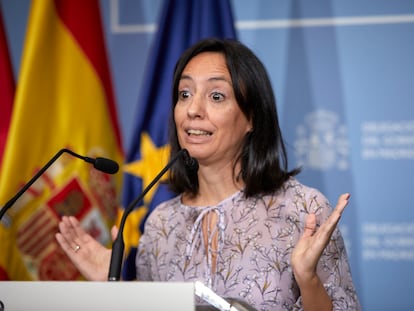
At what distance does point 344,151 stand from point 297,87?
1.28ft

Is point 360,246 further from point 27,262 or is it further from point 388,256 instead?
point 27,262

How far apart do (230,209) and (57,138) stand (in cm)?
127

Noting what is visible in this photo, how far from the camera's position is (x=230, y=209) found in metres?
2.15

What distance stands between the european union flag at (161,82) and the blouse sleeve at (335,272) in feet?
3.96

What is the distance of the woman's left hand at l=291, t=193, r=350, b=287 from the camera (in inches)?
66.1

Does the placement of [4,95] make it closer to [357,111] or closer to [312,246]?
[357,111]

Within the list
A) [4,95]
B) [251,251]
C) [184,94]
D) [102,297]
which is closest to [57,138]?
[4,95]

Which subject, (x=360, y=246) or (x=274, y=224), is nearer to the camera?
(x=274, y=224)

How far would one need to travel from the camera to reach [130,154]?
3.12 meters

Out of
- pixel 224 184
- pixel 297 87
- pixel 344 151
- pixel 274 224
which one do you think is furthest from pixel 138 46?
pixel 274 224

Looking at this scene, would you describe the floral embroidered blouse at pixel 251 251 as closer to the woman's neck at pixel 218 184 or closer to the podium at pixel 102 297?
the woman's neck at pixel 218 184

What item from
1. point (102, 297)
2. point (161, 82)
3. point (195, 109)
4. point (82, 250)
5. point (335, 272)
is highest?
point (161, 82)

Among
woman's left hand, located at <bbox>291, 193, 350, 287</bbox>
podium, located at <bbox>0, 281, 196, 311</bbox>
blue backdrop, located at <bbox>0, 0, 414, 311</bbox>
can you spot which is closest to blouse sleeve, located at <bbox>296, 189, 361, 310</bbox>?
woman's left hand, located at <bbox>291, 193, 350, 287</bbox>

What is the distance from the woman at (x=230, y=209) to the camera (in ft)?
6.48
